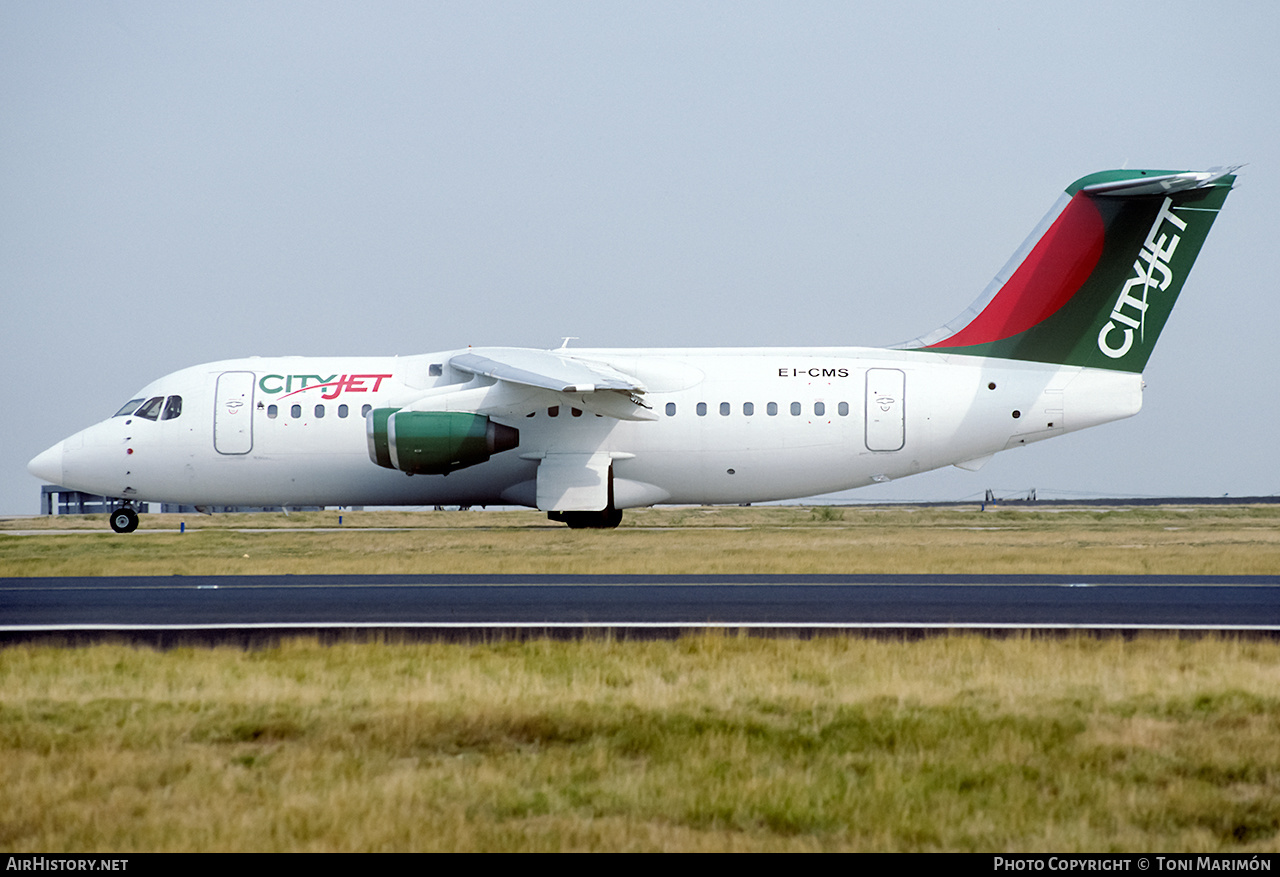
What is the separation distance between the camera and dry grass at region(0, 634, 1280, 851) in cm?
652

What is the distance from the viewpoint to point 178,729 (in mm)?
8703

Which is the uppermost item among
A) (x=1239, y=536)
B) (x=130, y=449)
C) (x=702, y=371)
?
(x=702, y=371)

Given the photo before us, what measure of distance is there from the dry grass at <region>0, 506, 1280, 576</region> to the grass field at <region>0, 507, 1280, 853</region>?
9091 millimetres

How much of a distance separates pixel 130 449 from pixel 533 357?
10598mm

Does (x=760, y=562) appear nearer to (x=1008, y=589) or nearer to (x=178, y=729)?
(x=1008, y=589)

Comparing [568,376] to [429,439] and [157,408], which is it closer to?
[429,439]

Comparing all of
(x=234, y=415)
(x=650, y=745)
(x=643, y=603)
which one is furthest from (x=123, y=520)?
(x=650, y=745)

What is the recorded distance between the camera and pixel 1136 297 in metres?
27.5

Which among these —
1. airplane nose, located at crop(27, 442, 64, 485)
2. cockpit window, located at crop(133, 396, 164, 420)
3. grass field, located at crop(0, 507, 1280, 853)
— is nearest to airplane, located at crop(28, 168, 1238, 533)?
cockpit window, located at crop(133, 396, 164, 420)

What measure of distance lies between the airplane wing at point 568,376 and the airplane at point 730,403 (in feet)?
0.23

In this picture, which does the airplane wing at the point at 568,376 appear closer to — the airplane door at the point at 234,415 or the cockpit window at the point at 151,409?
the airplane door at the point at 234,415

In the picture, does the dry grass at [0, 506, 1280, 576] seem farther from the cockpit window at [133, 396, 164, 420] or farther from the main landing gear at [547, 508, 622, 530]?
the cockpit window at [133, 396, 164, 420]

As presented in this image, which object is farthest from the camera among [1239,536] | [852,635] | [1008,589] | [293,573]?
[1239,536]

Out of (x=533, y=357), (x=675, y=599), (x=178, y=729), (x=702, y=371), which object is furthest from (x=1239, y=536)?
(x=178, y=729)
